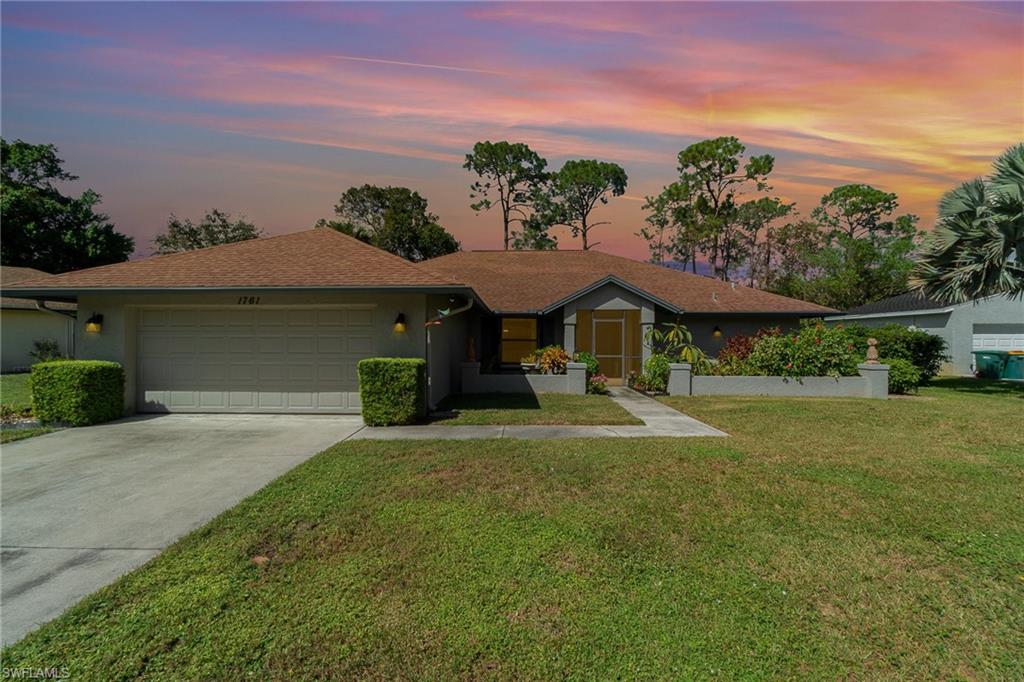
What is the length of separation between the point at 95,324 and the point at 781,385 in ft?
57.8

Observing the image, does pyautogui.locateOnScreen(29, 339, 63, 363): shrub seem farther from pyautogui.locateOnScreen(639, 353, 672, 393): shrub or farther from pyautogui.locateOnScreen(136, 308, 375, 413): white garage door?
pyautogui.locateOnScreen(639, 353, 672, 393): shrub

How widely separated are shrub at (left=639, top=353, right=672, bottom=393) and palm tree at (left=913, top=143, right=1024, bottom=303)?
31.7 ft

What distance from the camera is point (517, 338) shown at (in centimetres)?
1800

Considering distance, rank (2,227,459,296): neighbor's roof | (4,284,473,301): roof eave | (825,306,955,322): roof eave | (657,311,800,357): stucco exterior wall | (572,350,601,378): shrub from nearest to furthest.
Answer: (4,284,473,301): roof eave < (2,227,459,296): neighbor's roof < (572,350,601,378): shrub < (657,311,800,357): stucco exterior wall < (825,306,955,322): roof eave

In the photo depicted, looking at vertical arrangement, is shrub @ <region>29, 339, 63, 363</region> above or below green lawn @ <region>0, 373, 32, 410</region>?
above

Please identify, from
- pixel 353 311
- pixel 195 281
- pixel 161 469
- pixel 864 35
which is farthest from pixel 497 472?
pixel 864 35

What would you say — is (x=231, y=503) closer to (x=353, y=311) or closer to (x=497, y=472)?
(x=497, y=472)

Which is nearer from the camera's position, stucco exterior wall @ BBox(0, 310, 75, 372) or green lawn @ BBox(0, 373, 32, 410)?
green lawn @ BBox(0, 373, 32, 410)

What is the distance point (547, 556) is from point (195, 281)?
9.80 m

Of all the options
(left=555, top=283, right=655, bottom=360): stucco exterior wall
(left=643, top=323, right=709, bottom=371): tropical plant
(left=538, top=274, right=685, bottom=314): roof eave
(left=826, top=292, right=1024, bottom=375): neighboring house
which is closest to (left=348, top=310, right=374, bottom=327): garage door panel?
(left=538, top=274, right=685, bottom=314): roof eave

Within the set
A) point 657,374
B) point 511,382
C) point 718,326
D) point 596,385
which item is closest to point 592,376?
point 596,385

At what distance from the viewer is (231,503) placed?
5.41 metres

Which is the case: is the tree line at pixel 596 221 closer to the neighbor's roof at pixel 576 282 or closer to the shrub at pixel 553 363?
the neighbor's roof at pixel 576 282

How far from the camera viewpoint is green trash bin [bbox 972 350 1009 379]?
64.2ft
